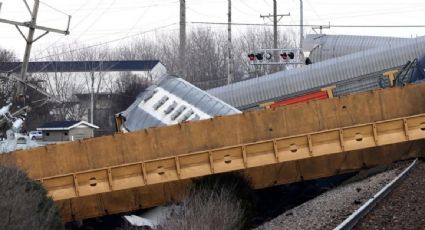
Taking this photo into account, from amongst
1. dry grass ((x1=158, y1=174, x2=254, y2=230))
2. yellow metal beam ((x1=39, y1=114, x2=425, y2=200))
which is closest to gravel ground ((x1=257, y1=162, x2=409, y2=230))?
dry grass ((x1=158, y1=174, x2=254, y2=230))

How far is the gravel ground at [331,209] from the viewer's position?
43.4 ft

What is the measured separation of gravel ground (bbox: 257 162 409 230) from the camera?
43.4 ft

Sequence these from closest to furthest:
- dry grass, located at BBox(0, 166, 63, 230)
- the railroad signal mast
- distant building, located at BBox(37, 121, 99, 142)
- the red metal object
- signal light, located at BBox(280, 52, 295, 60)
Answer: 1. dry grass, located at BBox(0, 166, 63, 230)
2. the red metal object
3. the railroad signal mast
4. signal light, located at BBox(280, 52, 295, 60)
5. distant building, located at BBox(37, 121, 99, 142)

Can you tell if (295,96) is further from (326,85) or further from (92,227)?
(92,227)

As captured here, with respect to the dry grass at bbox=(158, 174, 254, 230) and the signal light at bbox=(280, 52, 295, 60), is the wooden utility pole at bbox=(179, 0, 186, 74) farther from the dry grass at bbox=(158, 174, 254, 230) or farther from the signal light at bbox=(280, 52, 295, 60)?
the dry grass at bbox=(158, 174, 254, 230)

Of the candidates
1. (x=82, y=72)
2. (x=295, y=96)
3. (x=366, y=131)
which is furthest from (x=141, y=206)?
(x=82, y=72)

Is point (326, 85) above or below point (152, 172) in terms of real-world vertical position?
above

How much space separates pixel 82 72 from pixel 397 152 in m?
67.8

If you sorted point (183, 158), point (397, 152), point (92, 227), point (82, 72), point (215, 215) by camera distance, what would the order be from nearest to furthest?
1. point (215, 215)
2. point (183, 158)
3. point (397, 152)
4. point (92, 227)
5. point (82, 72)

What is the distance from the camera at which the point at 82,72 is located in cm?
8681

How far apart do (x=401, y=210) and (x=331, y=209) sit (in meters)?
2.36

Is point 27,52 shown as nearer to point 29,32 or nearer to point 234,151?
point 29,32

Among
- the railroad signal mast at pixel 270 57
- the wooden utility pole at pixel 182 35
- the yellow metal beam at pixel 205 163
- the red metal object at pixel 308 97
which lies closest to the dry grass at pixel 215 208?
the yellow metal beam at pixel 205 163

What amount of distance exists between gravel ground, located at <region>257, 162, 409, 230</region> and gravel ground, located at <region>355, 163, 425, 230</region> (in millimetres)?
619
